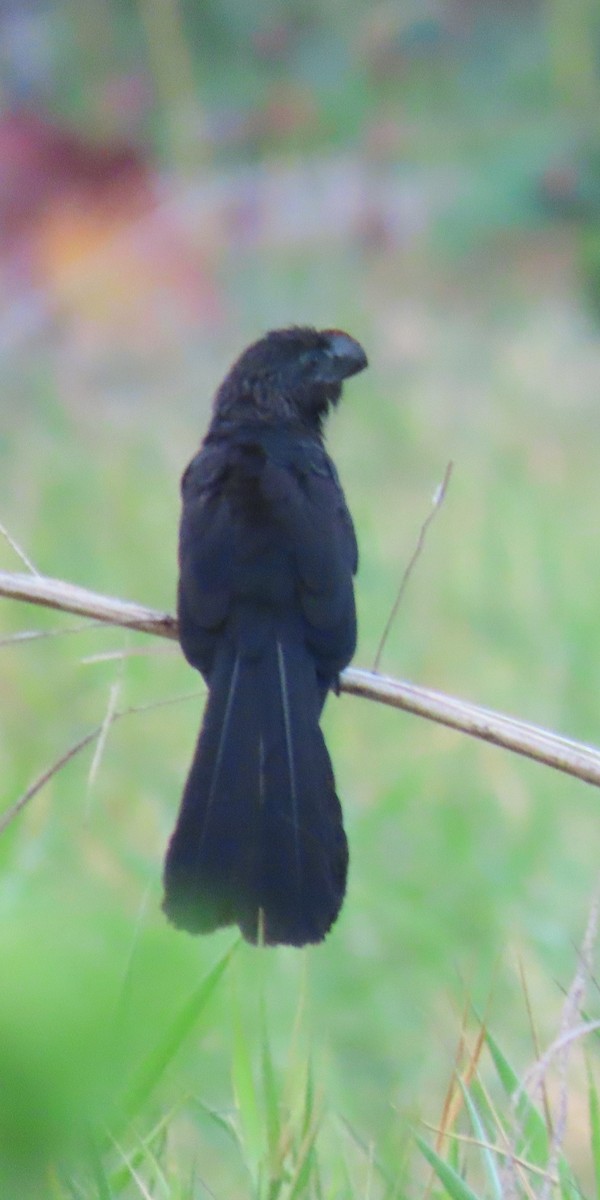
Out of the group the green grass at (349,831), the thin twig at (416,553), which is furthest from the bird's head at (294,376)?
the thin twig at (416,553)

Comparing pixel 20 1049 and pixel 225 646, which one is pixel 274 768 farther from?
pixel 20 1049

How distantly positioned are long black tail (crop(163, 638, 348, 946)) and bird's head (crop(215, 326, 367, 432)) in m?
0.41

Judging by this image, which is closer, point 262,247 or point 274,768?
point 274,768

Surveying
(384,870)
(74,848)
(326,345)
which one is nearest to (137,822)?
(74,848)

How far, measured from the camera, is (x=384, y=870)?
Result: 2453 mm

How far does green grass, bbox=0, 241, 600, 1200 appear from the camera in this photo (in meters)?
0.40

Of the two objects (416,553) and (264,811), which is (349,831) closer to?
→ (264,811)

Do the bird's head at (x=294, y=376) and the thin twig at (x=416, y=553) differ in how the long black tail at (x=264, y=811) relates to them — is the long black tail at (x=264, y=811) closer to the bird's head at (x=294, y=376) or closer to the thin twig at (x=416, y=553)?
the thin twig at (x=416, y=553)

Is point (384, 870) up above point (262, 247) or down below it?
below

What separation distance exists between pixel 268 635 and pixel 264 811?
0.71 ft

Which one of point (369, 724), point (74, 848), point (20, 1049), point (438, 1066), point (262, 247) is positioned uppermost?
point (262, 247)

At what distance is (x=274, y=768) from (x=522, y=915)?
3.47ft

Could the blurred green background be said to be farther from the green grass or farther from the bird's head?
the bird's head

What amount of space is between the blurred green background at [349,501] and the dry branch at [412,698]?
0.05 metres
